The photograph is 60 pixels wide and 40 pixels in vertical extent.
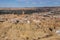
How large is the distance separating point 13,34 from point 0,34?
1184 millimetres

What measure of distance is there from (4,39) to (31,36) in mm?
2345

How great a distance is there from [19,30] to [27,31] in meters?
0.87

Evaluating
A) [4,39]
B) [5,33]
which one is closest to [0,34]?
[5,33]

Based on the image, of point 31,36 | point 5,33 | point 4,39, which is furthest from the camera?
point 5,33

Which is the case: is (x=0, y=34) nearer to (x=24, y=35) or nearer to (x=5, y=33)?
(x=5, y=33)

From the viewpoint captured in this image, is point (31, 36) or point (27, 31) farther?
point (27, 31)

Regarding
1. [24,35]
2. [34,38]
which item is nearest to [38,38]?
[34,38]

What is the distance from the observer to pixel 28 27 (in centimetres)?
1421

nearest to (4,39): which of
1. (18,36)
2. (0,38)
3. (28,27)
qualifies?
(0,38)

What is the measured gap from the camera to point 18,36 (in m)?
12.1

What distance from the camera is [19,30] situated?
13.5 metres

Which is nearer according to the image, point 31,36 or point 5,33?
point 31,36

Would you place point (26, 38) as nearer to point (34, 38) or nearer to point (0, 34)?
point (34, 38)

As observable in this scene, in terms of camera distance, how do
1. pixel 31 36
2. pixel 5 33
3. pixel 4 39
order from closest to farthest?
pixel 4 39 < pixel 31 36 < pixel 5 33
